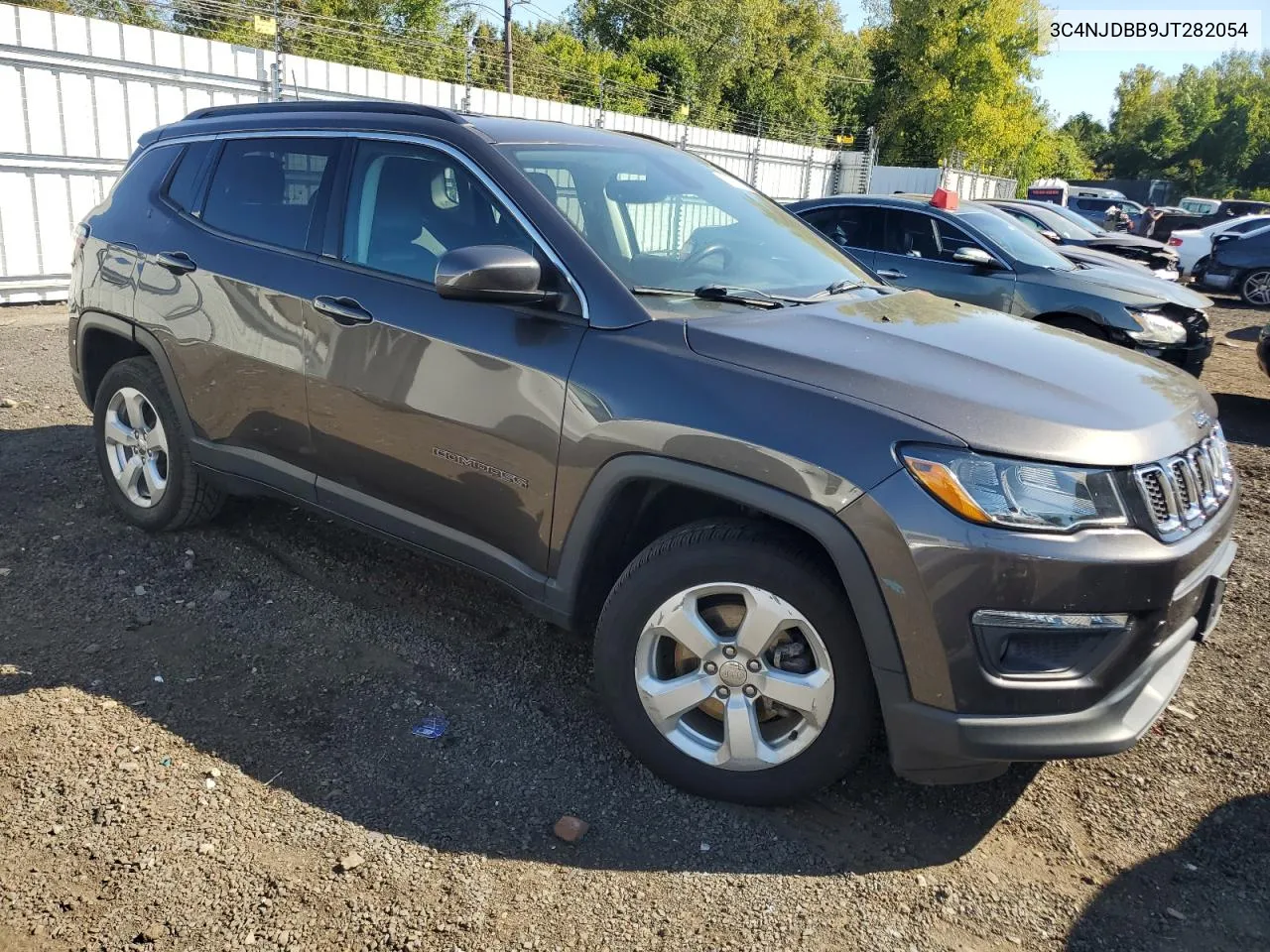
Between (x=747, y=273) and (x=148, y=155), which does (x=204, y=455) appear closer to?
(x=148, y=155)

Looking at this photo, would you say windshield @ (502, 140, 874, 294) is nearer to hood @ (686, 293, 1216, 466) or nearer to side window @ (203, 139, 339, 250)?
hood @ (686, 293, 1216, 466)

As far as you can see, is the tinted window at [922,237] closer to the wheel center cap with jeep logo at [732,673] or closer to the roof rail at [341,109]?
the roof rail at [341,109]

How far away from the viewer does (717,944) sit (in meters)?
2.37

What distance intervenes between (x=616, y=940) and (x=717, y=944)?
240 mm

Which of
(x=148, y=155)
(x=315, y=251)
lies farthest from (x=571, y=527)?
(x=148, y=155)

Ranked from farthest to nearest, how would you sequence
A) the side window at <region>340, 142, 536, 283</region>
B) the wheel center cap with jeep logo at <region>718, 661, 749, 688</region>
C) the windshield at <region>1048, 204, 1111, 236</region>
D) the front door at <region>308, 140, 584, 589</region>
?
the windshield at <region>1048, 204, 1111, 236</region>, the side window at <region>340, 142, 536, 283</region>, the front door at <region>308, 140, 584, 589</region>, the wheel center cap with jeep logo at <region>718, 661, 749, 688</region>

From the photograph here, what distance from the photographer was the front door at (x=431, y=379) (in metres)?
3.01

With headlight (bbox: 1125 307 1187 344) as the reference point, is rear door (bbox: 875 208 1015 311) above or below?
above

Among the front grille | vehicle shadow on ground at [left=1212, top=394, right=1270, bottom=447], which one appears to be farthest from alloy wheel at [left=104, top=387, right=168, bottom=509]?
vehicle shadow on ground at [left=1212, top=394, right=1270, bottom=447]

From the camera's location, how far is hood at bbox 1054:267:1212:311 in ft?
25.1

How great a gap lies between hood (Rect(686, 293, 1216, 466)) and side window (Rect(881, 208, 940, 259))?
533 cm

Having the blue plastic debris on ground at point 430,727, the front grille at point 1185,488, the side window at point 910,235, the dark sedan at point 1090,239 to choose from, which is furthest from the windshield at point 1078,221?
the blue plastic debris on ground at point 430,727

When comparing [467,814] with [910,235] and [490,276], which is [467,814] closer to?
[490,276]

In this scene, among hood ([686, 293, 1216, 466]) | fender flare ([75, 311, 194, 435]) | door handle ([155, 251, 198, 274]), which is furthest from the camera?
fender flare ([75, 311, 194, 435])
